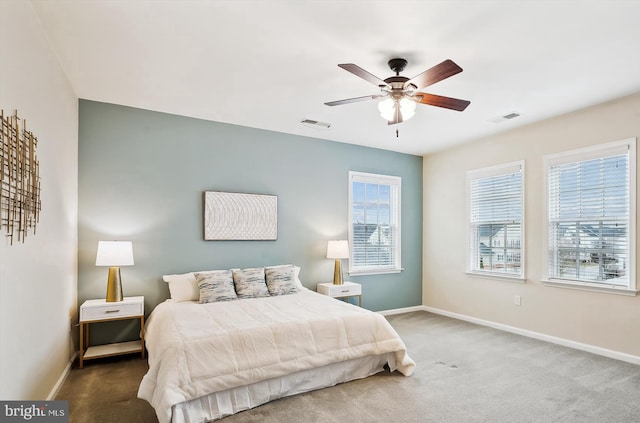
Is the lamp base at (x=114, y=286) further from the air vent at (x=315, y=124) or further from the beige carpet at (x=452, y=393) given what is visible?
the air vent at (x=315, y=124)

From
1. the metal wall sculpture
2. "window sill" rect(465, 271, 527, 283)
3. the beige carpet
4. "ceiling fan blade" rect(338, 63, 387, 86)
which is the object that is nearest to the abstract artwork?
the beige carpet

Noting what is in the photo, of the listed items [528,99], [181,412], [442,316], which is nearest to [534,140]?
[528,99]

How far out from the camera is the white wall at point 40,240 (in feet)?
6.48

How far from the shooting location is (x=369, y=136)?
17.2 ft

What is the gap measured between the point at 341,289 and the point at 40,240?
352 centimetres

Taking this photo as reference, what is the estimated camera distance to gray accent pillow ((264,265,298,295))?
431cm

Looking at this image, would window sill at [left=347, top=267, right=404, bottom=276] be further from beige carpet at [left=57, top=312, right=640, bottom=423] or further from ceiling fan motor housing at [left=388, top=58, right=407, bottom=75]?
ceiling fan motor housing at [left=388, top=58, right=407, bottom=75]

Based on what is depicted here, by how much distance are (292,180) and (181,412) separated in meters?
3.31

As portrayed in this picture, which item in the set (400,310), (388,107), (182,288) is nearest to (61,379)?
(182,288)

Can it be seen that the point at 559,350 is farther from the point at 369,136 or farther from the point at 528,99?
the point at 369,136

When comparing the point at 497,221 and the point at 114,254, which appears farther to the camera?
the point at 497,221
